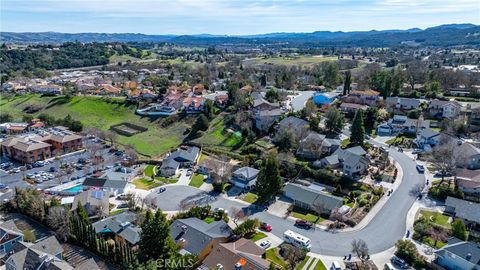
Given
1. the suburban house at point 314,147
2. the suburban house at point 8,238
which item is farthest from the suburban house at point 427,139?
the suburban house at point 8,238

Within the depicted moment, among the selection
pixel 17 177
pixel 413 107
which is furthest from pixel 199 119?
pixel 413 107

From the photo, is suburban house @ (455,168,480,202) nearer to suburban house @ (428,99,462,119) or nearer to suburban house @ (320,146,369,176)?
suburban house @ (320,146,369,176)

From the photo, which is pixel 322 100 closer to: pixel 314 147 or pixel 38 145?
pixel 314 147

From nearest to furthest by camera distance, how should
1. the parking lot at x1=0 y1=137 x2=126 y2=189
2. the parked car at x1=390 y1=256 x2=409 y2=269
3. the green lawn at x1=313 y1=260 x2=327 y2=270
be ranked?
the parked car at x1=390 y1=256 x2=409 y2=269 < the green lawn at x1=313 y1=260 x2=327 y2=270 < the parking lot at x1=0 y1=137 x2=126 y2=189

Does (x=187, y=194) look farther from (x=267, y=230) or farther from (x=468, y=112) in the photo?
(x=468, y=112)

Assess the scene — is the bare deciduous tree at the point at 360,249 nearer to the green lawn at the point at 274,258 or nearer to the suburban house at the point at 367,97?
the green lawn at the point at 274,258

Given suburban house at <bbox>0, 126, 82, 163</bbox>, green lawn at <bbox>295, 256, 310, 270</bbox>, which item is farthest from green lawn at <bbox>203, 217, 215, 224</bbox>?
suburban house at <bbox>0, 126, 82, 163</bbox>
